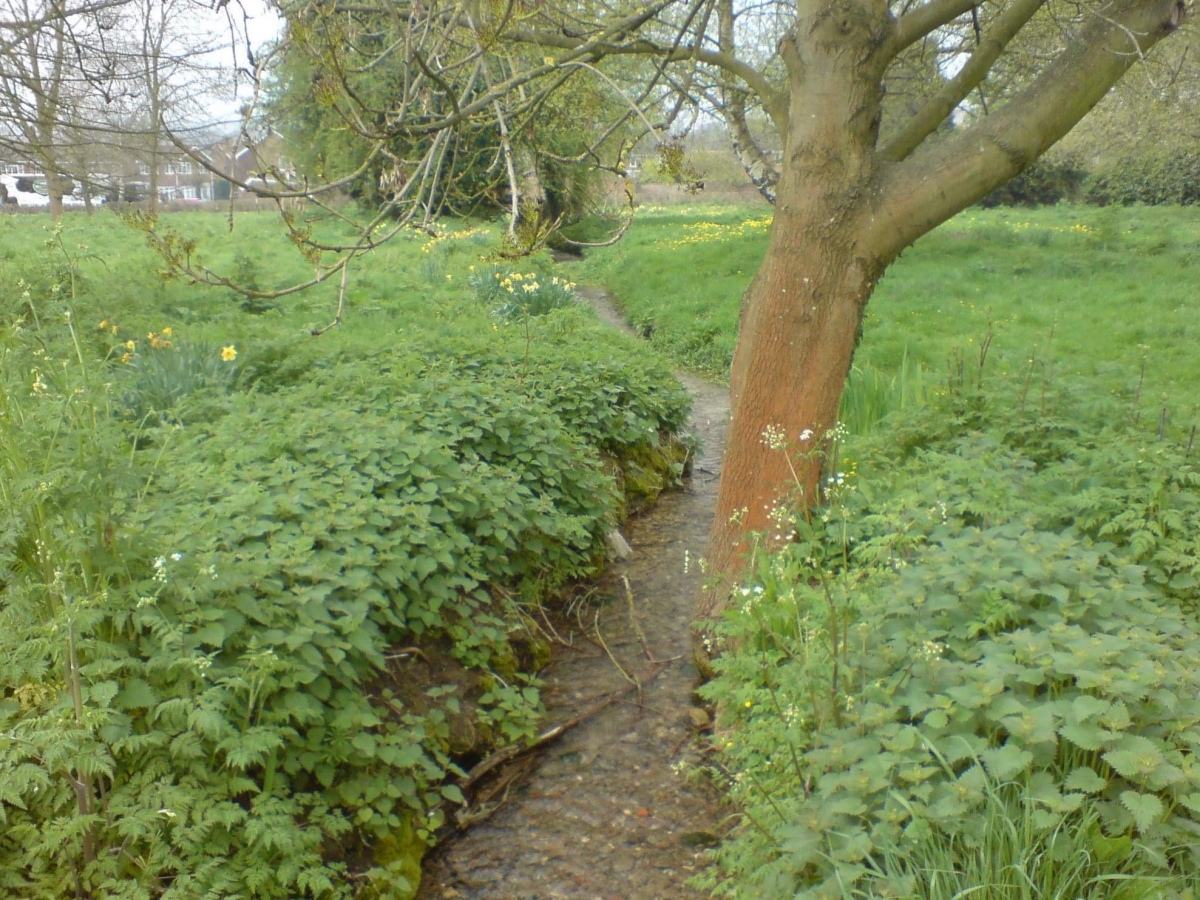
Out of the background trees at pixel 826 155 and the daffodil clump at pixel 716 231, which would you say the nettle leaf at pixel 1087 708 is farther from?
the daffodil clump at pixel 716 231

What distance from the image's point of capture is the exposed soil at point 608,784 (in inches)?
134

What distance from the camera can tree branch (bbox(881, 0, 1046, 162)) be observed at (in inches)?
175

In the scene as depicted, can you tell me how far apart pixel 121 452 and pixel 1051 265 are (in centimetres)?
1463

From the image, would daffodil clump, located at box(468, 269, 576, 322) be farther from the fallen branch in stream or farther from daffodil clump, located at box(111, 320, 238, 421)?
the fallen branch in stream

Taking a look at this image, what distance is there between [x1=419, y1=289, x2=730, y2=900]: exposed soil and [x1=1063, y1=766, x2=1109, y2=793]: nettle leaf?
1.50 m

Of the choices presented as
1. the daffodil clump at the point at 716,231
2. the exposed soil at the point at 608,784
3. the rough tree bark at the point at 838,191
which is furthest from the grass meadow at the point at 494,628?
the daffodil clump at the point at 716,231

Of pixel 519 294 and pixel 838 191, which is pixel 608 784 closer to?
pixel 838 191

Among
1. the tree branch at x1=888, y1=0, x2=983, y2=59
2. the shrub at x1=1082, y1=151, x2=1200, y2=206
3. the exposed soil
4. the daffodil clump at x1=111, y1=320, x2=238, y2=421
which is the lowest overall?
the exposed soil

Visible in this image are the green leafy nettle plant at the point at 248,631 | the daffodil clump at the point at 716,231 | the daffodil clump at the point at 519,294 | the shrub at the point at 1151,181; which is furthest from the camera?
the shrub at the point at 1151,181

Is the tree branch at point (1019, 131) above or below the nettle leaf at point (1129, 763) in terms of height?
above

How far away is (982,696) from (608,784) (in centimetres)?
202

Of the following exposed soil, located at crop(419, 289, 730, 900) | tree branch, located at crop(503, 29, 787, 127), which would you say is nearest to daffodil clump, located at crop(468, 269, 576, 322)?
tree branch, located at crop(503, 29, 787, 127)

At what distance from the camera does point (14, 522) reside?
2770 mm

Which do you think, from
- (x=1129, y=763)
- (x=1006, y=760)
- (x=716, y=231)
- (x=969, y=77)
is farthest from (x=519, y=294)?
(x=716, y=231)
